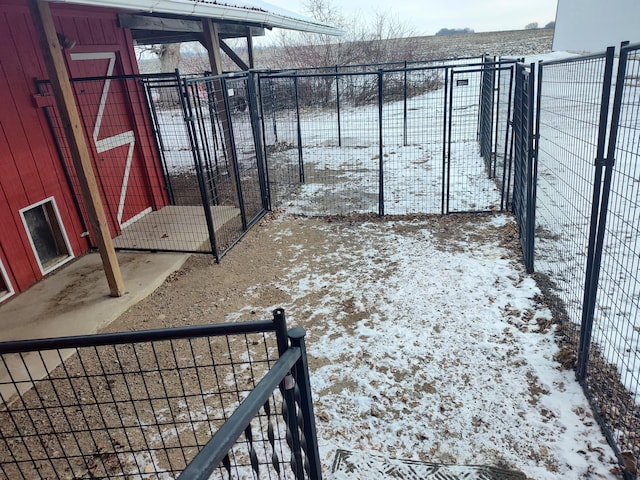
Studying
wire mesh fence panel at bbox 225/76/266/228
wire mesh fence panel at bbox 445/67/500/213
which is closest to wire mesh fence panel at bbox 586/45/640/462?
wire mesh fence panel at bbox 445/67/500/213

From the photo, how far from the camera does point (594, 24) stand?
19219mm

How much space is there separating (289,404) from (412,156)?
852cm

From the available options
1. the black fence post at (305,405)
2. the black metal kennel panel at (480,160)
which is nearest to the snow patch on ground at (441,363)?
the black fence post at (305,405)

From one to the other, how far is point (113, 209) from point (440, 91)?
12.9 metres

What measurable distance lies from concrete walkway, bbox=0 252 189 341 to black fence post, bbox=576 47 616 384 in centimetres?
394

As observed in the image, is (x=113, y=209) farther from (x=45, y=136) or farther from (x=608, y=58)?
(x=608, y=58)

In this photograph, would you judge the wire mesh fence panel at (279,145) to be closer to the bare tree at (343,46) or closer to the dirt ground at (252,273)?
the dirt ground at (252,273)

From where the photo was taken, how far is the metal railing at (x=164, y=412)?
1431mm

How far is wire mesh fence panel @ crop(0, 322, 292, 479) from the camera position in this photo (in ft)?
8.27

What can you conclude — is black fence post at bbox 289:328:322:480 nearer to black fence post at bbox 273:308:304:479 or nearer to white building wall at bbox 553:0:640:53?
black fence post at bbox 273:308:304:479

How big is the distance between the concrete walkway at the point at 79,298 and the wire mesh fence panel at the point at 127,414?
0.41m

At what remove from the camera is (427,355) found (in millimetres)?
3381

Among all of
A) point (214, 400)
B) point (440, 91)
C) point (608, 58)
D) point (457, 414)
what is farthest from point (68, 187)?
point (440, 91)

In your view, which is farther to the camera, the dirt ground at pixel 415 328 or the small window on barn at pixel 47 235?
the small window on barn at pixel 47 235
